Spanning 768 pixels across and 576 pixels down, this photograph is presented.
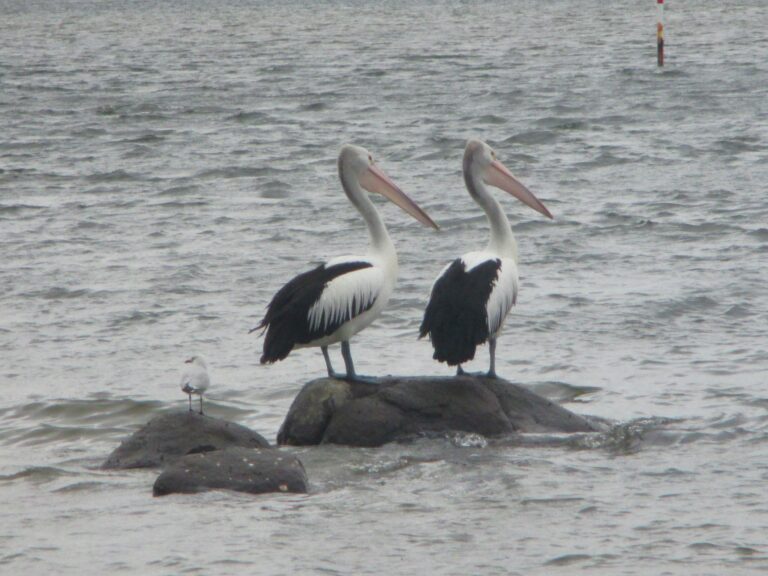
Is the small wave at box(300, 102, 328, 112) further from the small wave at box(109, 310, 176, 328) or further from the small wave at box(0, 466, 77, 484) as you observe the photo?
the small wave at box(0, 466, 77, 484)

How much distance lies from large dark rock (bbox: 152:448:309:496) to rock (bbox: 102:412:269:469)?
43cm

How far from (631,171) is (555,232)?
335 cm

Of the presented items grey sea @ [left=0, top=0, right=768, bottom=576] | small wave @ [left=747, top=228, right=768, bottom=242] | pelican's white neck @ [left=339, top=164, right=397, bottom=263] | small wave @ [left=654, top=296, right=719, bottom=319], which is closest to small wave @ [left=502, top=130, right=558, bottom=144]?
grey sea @ [left=0, top=0, right=768, bottom=576]

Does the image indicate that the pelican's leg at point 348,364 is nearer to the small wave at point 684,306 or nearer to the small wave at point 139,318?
the small wave at point 139,318

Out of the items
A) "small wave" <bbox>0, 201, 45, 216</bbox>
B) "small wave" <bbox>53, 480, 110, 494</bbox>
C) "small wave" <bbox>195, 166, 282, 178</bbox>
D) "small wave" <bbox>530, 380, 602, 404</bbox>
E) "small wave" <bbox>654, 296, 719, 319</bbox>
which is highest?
"small wave" <bbox>53, 480, 110, 494</bbox>

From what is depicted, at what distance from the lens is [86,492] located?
6.46 meters

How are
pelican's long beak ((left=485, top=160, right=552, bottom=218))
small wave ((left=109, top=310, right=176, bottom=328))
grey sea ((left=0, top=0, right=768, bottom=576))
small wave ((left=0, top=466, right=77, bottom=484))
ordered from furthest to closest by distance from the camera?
1. small wave ((left=109, top=310, right=176, bottom=328))
2. pelican's long beak ((left=485, top=160, right=552, bottom=218))
3. small wave ((left=0, top=466, right=77, bottom=484))
4. grey sea ((left=0, top=0, right=768, bottom=576))

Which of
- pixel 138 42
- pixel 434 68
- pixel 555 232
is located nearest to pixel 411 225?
pixel 555 232

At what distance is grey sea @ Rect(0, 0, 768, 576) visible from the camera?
19.0 feet

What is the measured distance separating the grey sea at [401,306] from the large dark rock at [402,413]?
0.09 metres

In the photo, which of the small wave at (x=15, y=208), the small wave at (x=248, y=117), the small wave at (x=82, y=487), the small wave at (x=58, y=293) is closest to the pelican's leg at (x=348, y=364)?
the small wave at (x=82, y=487)

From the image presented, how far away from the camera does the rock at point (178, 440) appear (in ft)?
22.2

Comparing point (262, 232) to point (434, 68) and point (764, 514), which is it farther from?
point (434, 68)

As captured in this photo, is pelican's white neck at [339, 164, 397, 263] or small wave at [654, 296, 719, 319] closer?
pelican's white neck at [339, 164, 397, 263]
